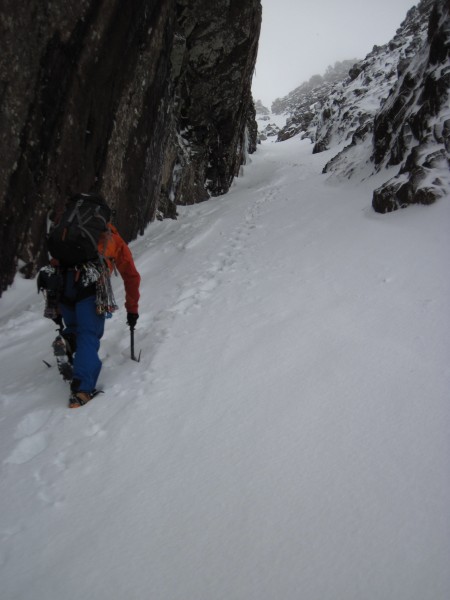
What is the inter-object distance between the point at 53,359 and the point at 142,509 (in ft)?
9.29

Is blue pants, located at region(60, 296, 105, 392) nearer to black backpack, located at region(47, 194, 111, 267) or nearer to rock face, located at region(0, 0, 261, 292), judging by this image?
black backpack, located at region(47, 194, 111, 267)

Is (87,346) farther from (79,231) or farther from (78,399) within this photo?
(79,231)

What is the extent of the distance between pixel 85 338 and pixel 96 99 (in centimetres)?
588

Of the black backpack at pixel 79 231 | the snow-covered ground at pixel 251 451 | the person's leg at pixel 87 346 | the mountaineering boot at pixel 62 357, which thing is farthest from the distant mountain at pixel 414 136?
the mountaineering boot at pixel 62 357

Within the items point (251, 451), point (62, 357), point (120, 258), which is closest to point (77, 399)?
point (62, 357)

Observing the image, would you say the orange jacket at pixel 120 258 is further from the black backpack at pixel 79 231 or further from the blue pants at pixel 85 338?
the blue pants at pixel 85 338

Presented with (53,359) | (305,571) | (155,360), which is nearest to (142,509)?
(305,571)

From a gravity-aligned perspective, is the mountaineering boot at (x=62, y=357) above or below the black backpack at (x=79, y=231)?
below

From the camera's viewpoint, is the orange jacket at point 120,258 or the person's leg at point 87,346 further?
the orange jacket at point 120,258

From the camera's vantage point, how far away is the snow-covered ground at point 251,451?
1.80m

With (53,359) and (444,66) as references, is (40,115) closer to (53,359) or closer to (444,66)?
(53,359)

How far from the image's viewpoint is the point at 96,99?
736 centimetres

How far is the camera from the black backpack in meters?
3.47

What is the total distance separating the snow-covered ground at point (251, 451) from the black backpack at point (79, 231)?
1.29 meters
